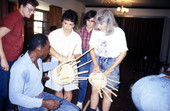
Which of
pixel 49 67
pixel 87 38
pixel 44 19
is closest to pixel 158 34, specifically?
pixel 44 19

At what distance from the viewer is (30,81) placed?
4.48 ft

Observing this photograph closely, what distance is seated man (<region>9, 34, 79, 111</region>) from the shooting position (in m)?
1.23

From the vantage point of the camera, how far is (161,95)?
838mm

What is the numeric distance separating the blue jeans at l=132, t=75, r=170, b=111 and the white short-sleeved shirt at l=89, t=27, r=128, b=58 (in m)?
0.91

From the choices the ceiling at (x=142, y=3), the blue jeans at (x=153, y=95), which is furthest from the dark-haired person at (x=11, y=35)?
the ceiling at (x=142, y=3)

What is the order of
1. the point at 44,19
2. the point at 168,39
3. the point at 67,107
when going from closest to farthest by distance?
the point at 67,107 → the point at 44,19 → the point at 168,39

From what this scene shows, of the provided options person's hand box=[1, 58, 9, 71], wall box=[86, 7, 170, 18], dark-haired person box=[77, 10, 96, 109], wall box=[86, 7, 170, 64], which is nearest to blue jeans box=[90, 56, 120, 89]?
dark-haired person box=[77, 10, 96, 109]

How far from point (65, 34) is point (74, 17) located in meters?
0.24

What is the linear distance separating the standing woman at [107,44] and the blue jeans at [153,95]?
893mm

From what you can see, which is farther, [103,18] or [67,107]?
[103,18]

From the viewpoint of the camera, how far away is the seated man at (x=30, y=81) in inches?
48.4

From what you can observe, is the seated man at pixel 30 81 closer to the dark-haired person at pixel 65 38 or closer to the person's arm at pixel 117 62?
the dark-haired person at pixel 65 38

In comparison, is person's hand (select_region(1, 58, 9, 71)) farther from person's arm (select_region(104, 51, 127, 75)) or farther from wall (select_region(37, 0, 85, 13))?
wall (select_region(37, 0, 85, 13))

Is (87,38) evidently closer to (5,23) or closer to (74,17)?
(74,17)
